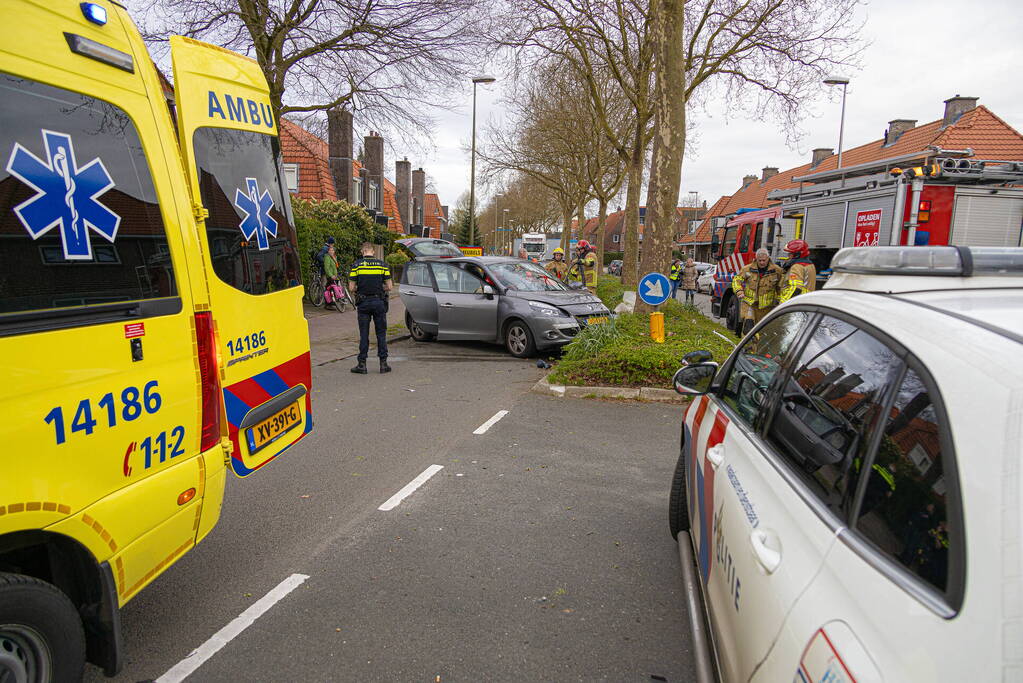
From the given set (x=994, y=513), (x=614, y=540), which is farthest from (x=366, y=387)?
(x=994, y=513)

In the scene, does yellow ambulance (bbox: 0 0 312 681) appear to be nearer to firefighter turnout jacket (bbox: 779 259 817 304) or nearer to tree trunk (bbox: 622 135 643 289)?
firefighter turnout jacket (bbox: 779 259 817 304)

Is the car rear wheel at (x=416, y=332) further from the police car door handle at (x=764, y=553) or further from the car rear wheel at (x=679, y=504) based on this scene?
the police car door handle at (x=764, y=553)

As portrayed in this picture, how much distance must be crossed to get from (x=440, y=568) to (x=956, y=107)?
29.9 meters

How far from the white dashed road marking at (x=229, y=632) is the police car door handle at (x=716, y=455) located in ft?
7.07

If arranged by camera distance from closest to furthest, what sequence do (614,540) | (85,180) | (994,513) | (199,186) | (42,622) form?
(994,513) < (42,622) < (85,180) < (199,186) < (614,540)

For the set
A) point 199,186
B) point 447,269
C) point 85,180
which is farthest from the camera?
point 447,269

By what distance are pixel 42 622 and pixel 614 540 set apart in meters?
2.81

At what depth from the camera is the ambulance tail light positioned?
2711mm

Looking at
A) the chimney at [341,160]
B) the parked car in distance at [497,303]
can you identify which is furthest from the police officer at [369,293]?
the chimney at [341,160]

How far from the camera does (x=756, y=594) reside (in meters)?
1.79

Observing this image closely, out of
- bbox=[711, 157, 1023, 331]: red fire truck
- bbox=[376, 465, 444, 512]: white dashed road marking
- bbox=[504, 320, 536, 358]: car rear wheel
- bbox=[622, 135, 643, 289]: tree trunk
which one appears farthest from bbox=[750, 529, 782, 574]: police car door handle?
bbox=[622, 135, 643, 289]: tree trunk

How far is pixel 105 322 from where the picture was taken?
223cm

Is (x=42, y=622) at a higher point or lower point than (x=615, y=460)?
higher

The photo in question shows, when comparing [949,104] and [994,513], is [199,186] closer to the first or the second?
[994,513]
